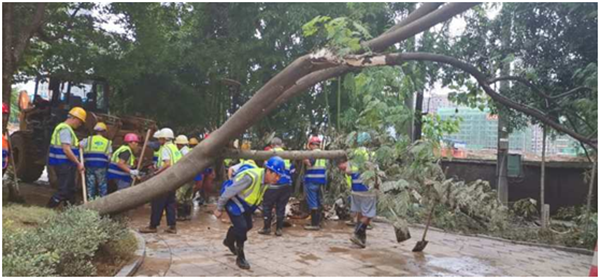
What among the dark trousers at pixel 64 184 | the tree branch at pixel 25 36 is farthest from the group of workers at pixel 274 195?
the tree branch at pixel 25 36

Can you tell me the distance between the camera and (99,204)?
6.22 meters

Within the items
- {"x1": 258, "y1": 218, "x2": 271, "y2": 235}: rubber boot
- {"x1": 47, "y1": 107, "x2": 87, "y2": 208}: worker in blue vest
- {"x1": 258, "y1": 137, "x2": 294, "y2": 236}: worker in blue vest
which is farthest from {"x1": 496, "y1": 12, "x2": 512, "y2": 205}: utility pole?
{"x1": 47, "y1": 107, "x2": 87, "y2": 208}: worker in blue vest

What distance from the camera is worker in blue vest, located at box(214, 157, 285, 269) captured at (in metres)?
5.70

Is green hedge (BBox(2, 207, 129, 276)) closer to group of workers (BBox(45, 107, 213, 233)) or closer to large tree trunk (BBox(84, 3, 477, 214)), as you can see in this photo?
large tree trunk (BBox(84, 3, 477, 214))

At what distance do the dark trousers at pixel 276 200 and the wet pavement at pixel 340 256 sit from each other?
35 centimetres

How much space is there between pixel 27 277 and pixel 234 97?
8.99 metres

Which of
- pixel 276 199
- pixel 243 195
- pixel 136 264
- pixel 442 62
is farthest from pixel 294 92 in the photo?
pixel 136 264

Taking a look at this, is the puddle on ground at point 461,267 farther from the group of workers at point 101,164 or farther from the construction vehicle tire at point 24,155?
the construction vehicle tire at point 24,155

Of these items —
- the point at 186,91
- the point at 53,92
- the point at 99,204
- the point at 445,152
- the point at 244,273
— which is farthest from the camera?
the point at 186,91

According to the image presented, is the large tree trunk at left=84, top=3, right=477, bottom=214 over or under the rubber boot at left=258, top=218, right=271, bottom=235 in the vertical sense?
over

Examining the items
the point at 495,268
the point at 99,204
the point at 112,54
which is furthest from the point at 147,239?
the point at 112,54

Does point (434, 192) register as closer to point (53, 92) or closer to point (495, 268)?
point (495, 268)

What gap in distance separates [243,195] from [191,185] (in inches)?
155

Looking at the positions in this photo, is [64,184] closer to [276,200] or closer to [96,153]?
[96,153]
